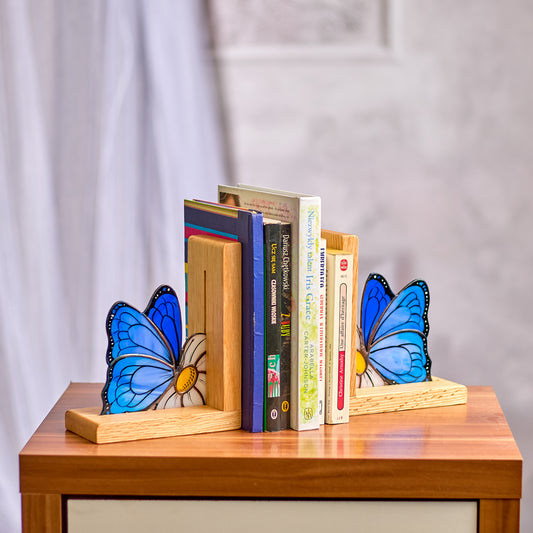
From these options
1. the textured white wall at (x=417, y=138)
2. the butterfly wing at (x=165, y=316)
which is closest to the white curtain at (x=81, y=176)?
the textured white wall at (x=417, y=138)

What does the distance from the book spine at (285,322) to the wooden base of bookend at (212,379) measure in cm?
5

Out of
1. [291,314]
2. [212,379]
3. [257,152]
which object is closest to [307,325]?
[291,314]

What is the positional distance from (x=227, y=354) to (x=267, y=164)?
2.56 ft

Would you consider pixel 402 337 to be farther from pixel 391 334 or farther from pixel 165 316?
pixel 165 316

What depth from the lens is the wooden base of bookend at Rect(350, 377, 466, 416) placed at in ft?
3.83

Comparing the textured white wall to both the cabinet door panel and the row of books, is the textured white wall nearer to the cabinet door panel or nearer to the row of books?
the row of books

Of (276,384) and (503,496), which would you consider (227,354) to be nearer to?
(276,384)

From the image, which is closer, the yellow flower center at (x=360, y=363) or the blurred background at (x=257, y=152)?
the yellow flower center at (x=360, y=363)

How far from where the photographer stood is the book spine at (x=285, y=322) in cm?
108

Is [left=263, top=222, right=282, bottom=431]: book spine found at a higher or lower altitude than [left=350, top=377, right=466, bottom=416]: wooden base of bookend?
higher

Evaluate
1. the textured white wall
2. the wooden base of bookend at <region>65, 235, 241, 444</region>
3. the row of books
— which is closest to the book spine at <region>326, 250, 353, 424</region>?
the row of books

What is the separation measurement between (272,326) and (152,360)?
16 cm

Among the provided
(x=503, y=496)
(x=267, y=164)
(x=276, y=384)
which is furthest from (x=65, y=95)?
(x=503, y=496)

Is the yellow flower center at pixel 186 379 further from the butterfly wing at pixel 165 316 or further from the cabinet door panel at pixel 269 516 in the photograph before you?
the cabinet door panel at pixel 269 516
